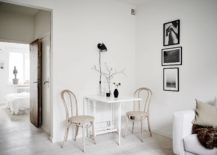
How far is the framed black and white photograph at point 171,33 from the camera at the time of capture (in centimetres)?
346

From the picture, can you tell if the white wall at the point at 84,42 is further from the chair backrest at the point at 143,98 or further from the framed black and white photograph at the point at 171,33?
the framed black and white photograph at the point at 171,33

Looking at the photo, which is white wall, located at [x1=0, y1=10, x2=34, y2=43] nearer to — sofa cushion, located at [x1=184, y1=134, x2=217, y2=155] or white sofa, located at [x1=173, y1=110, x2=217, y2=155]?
white sofa, located at [x1=173, y1=110, x2=217, y2=155]

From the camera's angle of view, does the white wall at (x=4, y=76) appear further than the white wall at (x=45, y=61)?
Yes

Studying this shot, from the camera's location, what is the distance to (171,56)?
3584 millimetres

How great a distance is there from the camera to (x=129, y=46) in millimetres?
4316

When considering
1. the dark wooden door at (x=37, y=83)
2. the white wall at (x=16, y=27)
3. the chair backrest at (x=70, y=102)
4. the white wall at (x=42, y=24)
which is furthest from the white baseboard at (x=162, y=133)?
the white wall at (x=16, y=27)

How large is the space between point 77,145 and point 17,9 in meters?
3.54

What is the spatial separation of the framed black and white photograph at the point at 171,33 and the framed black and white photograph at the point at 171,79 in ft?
1.66

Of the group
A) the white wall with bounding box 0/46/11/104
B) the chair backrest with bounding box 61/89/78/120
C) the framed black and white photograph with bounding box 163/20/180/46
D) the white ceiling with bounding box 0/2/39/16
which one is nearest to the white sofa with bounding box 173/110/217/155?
the framed black and white photograph with bounding box 163/20/180/46

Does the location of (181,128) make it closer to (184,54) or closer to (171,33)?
(184,54)

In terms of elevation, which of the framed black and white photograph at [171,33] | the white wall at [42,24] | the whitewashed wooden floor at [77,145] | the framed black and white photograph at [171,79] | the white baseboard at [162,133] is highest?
the white wall at [42,24]

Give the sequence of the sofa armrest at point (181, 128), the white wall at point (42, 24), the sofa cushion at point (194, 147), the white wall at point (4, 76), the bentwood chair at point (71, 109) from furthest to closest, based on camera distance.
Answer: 1. the white wall at point (4, 76)
2. the white wall at point (42, 24)
3. the bentwood chair at point (71, 109)
4. the sofa armrest at point (181, 128)
5. the sofa cushion at point (194, 147)

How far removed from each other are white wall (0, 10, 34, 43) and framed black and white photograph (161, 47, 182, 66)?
3.49 meters

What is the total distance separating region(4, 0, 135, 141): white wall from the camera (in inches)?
133
